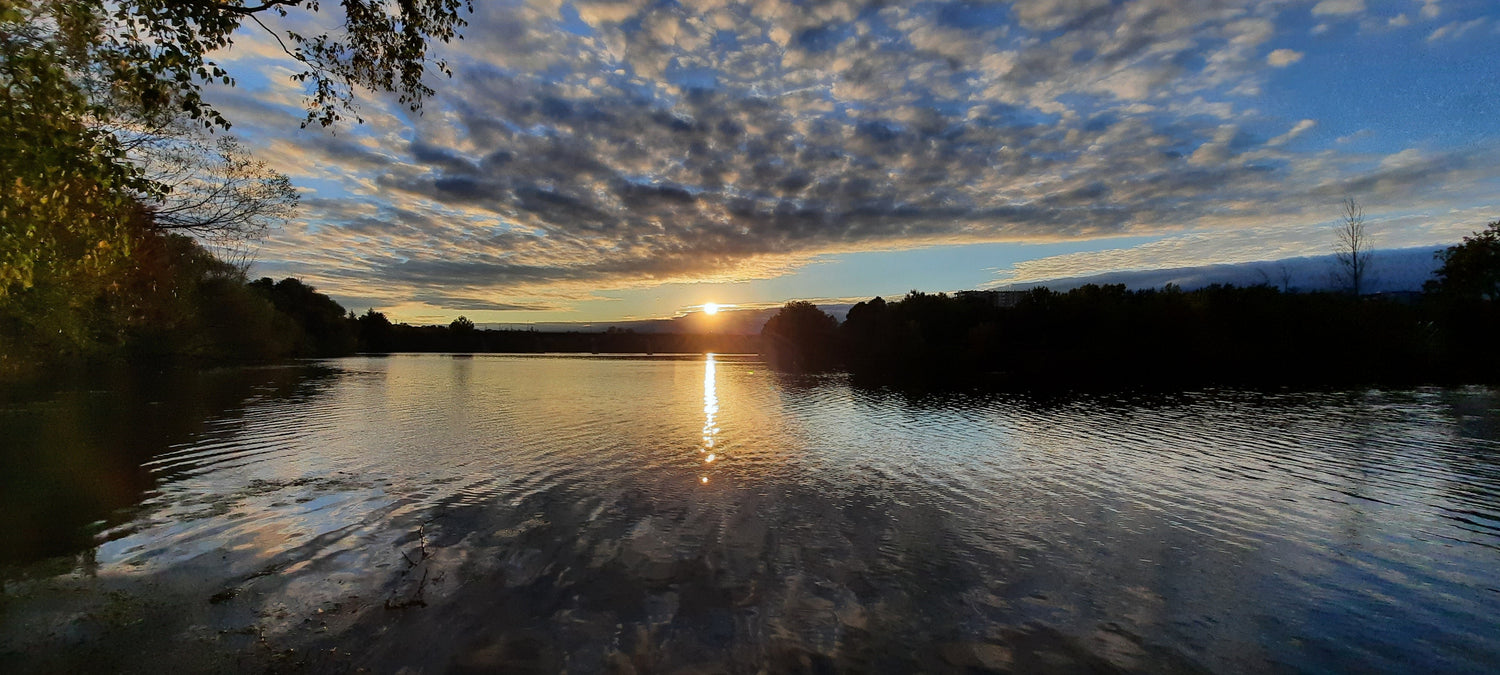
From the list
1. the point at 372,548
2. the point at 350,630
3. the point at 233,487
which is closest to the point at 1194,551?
the point at 350,630

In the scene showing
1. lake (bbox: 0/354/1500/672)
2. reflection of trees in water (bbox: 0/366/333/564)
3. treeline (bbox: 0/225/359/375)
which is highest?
treeline (bbox: 0/225/359/375)

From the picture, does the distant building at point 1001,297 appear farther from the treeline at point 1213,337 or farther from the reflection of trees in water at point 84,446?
the reflection of trees in water at point 84,446

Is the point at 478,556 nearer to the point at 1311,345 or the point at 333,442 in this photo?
the point at 333,442

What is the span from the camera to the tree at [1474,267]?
73750 mm

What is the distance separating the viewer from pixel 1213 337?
111 meters

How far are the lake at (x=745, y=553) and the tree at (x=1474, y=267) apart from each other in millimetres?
75354

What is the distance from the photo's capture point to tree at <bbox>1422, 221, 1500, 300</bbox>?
73750 millimetres

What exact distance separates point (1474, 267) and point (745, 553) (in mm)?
112069

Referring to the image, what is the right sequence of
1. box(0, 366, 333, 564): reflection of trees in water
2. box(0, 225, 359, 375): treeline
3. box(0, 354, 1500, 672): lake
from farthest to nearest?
box(0, 225, 359, 375): treeline, box(0, 366, 333, 564): reflection of trees in water, box(0, 354, 1500, 672): lake

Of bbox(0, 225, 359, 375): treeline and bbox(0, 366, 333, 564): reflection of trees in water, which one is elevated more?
bbox(0, 225, 359, 375): treeline

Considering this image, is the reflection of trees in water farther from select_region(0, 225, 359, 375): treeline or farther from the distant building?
the distant building

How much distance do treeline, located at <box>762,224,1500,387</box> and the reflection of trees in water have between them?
7026cm

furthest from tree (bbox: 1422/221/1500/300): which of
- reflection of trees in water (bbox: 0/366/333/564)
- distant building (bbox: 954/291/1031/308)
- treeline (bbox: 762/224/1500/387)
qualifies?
reflection of trees in water (bbox: 0/366/333/564)

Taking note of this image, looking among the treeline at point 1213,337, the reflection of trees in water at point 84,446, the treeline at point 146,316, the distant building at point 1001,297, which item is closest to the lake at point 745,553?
the reflection of trees in water at point 84,446
